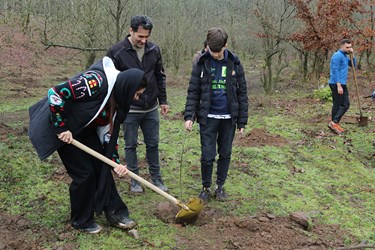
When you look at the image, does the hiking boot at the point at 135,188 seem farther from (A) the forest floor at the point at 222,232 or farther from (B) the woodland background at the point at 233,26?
(B) the woodland background at the point at 233,26

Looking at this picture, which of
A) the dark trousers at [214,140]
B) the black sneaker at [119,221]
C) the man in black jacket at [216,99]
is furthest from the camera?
the dark trousers at [214,140]

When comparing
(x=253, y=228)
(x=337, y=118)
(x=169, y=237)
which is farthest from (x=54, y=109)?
(x=337, y=118)

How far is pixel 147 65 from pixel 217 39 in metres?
0.87

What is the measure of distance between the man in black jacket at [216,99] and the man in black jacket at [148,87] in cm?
45

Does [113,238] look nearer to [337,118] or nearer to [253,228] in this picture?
[253,228]

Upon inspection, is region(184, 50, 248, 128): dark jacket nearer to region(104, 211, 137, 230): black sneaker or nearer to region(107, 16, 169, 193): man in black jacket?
region(107, 16, 169, 193): man in black jacket

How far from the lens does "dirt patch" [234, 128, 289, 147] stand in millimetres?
7238

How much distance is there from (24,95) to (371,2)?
639 inches

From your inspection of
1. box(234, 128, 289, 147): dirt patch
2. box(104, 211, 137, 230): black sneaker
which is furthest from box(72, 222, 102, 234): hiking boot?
box(234, 128, 289, 147): dirt patch

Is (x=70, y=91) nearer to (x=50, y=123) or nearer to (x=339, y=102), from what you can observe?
(x=50, y=123)

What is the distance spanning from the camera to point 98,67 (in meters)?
3.27

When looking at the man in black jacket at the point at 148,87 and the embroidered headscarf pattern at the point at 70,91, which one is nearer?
the embroidered headscarf pattern at the point at 70,91

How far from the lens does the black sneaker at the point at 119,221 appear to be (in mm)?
3691

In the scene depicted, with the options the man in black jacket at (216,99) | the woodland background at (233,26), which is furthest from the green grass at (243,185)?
the woodland background at (233,26)
